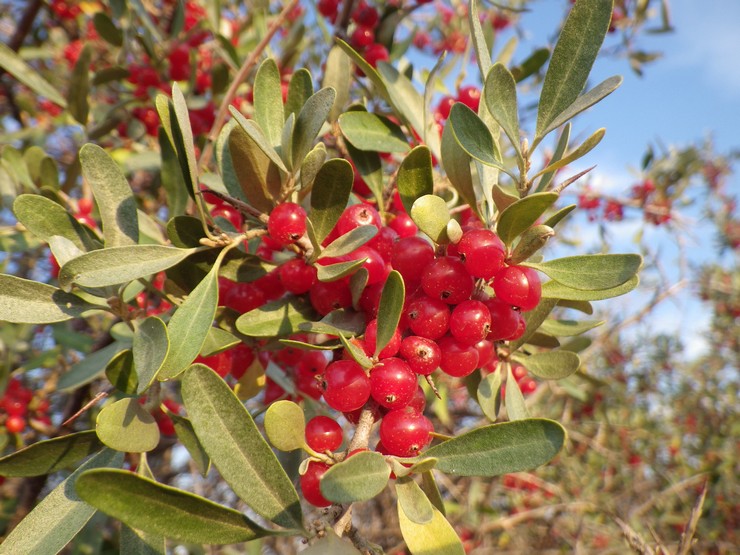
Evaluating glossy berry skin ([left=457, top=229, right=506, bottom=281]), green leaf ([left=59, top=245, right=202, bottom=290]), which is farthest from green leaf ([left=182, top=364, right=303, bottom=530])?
glossy berry skin ([left=457, top=229, right=506, bottom=281])

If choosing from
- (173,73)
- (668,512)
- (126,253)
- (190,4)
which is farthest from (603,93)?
(668,512)

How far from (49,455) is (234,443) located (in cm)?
46

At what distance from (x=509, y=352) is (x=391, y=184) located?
537 millimetres

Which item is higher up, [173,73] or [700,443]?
[173,73]

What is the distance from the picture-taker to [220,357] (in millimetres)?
1192

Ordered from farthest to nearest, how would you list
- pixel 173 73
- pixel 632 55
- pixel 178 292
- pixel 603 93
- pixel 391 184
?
pixel 632 55
pixel 173 73
pixel 391 184
pixel 178 292
pixel 603 93

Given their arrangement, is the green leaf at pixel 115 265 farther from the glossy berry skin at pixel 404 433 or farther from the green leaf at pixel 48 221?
the glossy berry skin at pixel 404 433

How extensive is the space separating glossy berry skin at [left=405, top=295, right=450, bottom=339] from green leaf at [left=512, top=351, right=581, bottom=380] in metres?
0.38

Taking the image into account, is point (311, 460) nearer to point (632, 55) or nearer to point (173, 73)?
point (173, 73)

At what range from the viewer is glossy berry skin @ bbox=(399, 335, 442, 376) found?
1.02 m

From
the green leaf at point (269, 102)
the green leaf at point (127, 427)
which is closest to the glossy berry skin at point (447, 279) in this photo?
the green leaf at point (269, 102)

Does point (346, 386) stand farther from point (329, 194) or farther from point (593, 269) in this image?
point (593, 269)

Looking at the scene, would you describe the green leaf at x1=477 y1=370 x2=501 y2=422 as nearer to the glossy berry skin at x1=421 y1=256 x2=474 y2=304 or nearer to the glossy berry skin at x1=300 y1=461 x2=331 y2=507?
the glossy berry skin at x1=421 y1=256 x2=474 y2=304

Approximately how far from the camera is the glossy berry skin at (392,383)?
0.97 metres
